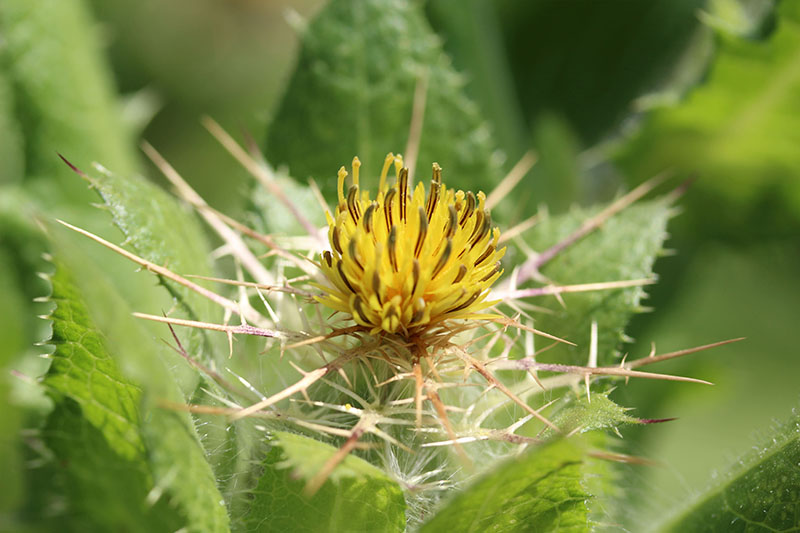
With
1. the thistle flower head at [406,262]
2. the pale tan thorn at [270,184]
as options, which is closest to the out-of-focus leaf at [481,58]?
the pale tan thorn at [270,184]

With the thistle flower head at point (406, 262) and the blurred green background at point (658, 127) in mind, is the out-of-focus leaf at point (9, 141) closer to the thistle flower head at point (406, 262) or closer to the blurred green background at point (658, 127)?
the blurred green background at point (658, 127)

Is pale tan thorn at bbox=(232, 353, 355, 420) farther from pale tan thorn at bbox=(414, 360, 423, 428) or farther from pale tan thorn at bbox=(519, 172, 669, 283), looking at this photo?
pale tan thorn at bbox=(519, 172, 669, 283)

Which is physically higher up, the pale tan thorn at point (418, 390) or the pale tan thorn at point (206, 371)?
the pale tan thorn at point (206, 371)

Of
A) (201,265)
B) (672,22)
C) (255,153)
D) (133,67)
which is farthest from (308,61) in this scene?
(133,67)

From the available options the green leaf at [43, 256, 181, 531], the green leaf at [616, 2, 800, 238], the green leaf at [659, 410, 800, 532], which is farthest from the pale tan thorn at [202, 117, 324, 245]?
the green leaf at [616, 2, 800, 238]

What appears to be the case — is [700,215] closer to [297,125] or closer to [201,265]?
[297,125]

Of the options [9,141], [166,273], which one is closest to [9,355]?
[9,141]

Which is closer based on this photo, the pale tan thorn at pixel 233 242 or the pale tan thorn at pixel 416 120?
the pale tan thorn at pixel 233 242
